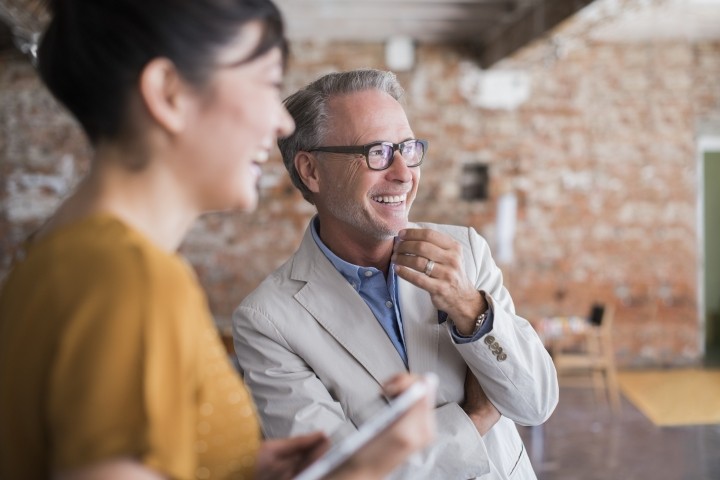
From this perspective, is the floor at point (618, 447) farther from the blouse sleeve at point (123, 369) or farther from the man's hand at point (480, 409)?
the blouse sleeve at point (123, 369)

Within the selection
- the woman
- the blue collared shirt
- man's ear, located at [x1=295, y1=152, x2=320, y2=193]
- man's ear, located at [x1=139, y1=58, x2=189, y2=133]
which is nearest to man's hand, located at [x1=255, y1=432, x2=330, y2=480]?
the woman

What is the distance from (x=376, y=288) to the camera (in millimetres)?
1908

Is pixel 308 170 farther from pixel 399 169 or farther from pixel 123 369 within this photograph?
pixel 123 369

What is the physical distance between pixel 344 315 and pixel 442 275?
11.0 inches

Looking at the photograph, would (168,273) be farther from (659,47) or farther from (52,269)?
(659,47)

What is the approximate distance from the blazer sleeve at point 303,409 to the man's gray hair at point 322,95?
514mm

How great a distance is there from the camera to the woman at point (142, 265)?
0.70 metres

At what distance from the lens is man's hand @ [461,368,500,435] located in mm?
1690

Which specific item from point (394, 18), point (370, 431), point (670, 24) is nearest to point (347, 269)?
point (370, 431)

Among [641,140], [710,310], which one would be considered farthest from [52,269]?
[710,310]

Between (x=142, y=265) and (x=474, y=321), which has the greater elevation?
(x=142, y=265)

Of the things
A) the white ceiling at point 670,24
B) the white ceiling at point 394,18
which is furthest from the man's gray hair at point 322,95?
the white ceiling at point 670,24

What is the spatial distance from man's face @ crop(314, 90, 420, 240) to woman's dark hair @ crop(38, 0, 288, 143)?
108 cm

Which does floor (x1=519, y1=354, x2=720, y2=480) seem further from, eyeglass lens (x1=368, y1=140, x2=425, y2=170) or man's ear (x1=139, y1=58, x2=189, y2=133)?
man's ear (x1=139, y1=58, x2=189, y2=133)
